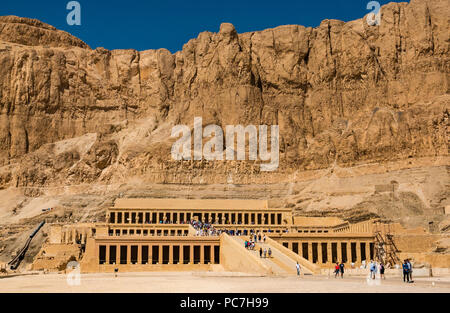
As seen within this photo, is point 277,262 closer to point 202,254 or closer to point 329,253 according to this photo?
point 202,254

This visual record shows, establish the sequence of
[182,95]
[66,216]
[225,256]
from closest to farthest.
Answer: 1. [225,256]
2. [66,216]
3. [182,95]

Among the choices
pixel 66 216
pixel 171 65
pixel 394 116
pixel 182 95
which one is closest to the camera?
pixel 66 216

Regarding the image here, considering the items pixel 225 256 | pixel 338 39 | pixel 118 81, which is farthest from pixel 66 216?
pixel 338 39

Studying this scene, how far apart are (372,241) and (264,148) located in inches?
2264

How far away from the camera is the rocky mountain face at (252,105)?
115 m

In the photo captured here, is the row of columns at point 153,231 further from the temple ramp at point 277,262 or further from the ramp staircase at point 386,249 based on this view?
the ramp staircase at point 386,249

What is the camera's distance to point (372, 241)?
73312 mm

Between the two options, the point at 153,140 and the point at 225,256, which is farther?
the point at 153,140

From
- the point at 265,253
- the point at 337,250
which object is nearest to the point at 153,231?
the point at 337,250

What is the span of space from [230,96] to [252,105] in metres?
5.08

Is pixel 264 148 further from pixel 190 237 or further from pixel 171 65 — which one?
pixel 190 237

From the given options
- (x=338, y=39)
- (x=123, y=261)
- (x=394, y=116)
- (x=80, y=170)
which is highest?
(x=338, y=39)

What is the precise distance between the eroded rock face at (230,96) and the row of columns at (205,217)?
20.7 metres

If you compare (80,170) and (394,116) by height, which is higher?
(394,116)
